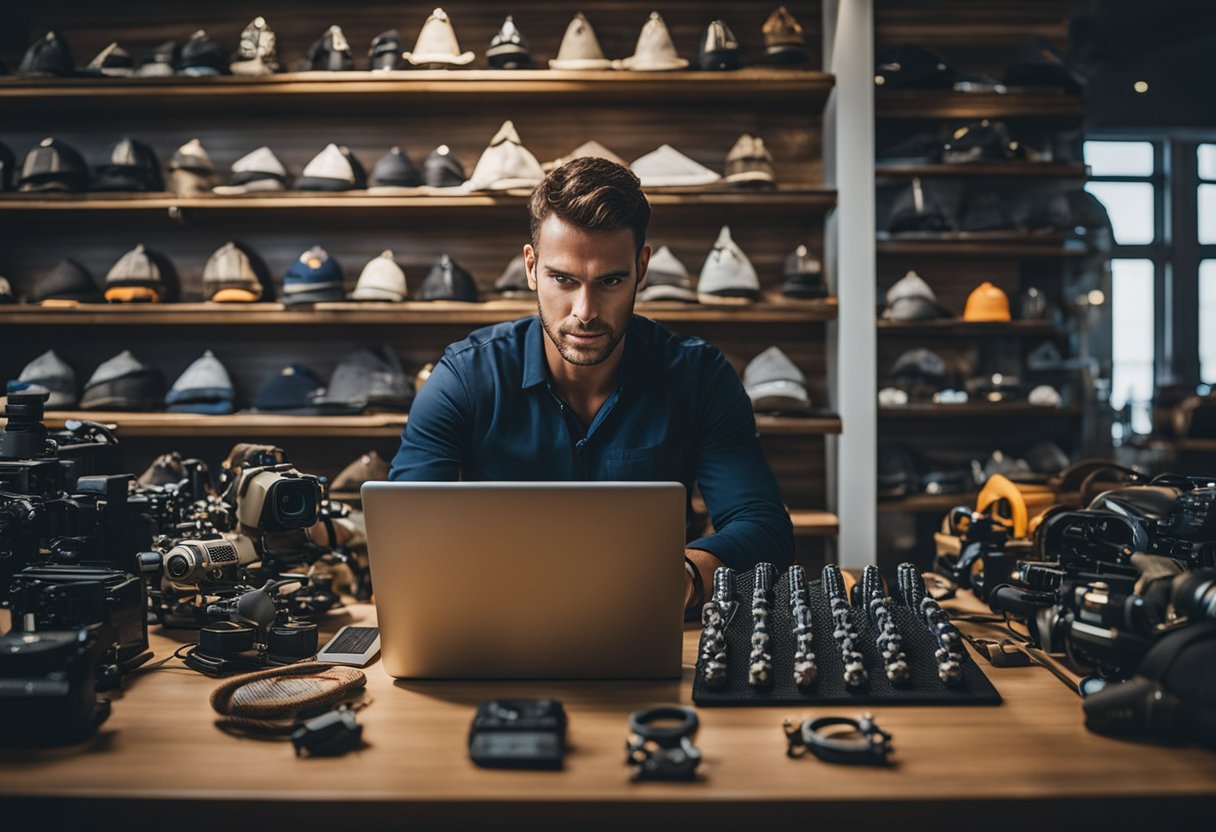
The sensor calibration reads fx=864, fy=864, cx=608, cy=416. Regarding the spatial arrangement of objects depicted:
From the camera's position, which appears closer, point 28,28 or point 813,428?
point 813,428

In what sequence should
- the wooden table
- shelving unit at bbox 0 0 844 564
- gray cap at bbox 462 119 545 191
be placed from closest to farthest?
the wooden table < gray cap at bbox 462 119 545 191 < shelving unit at bbox 0 0 844 564

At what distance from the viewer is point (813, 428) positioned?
2859 millimetres

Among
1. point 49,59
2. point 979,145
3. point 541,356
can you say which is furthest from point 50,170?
point 979,145

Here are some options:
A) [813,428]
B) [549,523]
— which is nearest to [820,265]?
[813,428]

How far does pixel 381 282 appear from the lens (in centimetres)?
290

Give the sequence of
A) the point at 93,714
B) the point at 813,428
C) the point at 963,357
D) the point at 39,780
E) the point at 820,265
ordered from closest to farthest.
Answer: the point at 39,780 → the point at 93,714 → the point at 813,428 → the point at 820,265 → the point at 963,357

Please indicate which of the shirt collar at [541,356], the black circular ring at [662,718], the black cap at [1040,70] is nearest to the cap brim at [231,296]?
the shirt collar at [541,356]

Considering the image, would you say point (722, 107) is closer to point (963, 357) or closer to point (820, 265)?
point (820, 265)

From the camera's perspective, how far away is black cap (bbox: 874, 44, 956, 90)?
3.17m

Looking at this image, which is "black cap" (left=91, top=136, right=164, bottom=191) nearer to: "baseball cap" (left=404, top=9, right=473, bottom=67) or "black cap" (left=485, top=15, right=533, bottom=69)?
"baseball cap" (left=404, top=9, right=473, bottom=67)

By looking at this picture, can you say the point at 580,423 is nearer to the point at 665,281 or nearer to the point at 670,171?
the point at 665,281

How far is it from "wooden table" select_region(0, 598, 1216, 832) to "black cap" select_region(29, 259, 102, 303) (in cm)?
254

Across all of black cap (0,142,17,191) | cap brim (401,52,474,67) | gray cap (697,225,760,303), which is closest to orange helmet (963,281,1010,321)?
gray cap (697,225,760,303)

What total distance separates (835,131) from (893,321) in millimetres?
708
